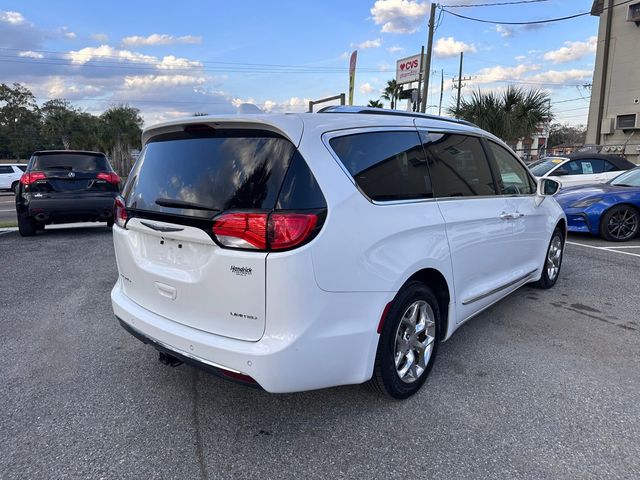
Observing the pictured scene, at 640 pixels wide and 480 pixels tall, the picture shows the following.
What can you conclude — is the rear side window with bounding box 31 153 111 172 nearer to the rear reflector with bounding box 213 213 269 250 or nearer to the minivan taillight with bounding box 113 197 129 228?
the minivan taillight with bounding box 113 197 129 228

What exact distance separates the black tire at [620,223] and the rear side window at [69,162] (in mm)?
8861

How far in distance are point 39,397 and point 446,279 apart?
2711 millimetres

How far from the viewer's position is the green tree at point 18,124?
67250 mm

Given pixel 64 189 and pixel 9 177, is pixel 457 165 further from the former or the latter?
pixel 9 177

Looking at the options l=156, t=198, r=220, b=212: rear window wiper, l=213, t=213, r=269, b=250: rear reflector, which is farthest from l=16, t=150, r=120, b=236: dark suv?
l=213, t=213, r=269, b=250: rear reflector

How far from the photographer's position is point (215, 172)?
8.15 feet

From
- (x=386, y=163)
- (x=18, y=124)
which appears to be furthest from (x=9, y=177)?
(x=18, y=124)

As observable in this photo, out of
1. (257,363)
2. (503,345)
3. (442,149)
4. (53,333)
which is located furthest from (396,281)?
(53,333)

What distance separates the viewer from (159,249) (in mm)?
2678

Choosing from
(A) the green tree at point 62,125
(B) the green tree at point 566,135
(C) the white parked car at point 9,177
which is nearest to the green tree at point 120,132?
(A) the green tree at point 62,125

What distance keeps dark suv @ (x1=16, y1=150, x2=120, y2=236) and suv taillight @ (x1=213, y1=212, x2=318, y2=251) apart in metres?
6.67

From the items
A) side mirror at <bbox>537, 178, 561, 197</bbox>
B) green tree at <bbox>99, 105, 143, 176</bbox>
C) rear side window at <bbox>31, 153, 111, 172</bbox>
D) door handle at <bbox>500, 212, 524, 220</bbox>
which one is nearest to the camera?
door handle at <bbox>500, 212, 524, 220</bbox>

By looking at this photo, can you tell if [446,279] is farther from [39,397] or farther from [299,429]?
[39,397]

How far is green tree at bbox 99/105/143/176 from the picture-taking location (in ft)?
157
